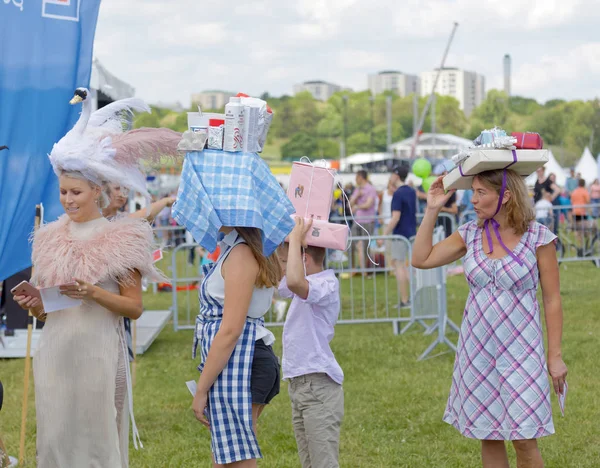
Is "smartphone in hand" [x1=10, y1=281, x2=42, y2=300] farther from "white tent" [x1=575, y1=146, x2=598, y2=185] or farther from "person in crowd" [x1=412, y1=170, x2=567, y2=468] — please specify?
"white tent" [x1=575, y1=146, x2=598, y2=185]

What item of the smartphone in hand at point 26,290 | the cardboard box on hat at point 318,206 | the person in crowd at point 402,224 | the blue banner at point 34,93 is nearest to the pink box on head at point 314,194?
the cardboard box on hat at point 318,206

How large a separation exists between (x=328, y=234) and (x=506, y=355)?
0.98m

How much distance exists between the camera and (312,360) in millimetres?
4184

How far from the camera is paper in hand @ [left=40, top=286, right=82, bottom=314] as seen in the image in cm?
352

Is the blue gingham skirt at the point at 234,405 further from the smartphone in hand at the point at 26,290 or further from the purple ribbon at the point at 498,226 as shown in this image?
the purple ribbon at the point at 498,226

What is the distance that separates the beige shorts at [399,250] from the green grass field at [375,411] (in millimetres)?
1281

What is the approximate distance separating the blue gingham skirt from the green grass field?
83.2 inches

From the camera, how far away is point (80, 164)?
11.9 ft

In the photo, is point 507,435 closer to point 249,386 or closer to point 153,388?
point 249,386

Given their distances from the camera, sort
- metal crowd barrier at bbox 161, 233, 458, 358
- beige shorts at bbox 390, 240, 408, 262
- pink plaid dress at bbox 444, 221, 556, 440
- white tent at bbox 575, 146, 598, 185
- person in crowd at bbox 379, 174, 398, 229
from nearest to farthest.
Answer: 1. pink plaid dress at bbox 444, 221, 556, 440
2. metal crowd barrier at bbox 161, 233, 458, 358
3. beige shorts at bbox 390, 240, 408, 262
4. person in crowd at bbox 379, 174, 398, 229
5. white tent at bbox 575, 146, 598, 185

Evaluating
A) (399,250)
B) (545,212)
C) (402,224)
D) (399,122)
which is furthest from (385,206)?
(399,122)

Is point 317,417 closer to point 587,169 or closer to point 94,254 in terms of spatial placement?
point 94,254

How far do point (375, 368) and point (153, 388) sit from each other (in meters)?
2.04

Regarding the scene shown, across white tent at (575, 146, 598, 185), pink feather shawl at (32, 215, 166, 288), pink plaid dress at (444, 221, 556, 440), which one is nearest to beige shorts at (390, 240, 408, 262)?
pink plaid dress at (444, 221, 556, 440)
